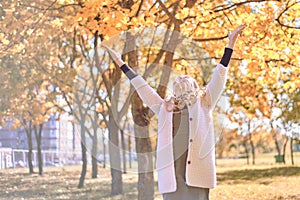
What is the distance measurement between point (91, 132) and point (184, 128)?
3.86 meters

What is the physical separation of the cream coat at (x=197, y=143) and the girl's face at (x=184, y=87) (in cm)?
9

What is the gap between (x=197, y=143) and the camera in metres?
3.73

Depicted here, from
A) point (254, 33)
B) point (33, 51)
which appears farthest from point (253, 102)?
point (254, 33)

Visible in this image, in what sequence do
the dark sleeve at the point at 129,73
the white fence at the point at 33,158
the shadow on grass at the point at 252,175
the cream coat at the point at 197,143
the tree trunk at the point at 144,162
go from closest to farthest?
the cream coat at the point at 197,143
the dark sleeve at the point at 129,73
the tree trunk at the point at 144,162
the shadow on grass at the point at 252,175
the white fence at the point at 33,158

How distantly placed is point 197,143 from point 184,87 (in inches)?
17.5

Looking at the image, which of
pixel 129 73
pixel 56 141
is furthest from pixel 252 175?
pixel 56 141

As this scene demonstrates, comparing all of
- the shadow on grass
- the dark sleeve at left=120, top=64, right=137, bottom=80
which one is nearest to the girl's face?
the dark sleeve at left=120, top=64, right=137, bottom=80

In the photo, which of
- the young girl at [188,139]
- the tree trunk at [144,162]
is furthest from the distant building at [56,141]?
the young girl at [188,139]

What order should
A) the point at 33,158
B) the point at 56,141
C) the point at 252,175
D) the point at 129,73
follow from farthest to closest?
the point at 56,141
the point at 33,158
the point at 252,175
the point at 129,73

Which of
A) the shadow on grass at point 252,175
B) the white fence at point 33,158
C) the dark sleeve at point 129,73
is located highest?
the dark sleeve at point 129,73

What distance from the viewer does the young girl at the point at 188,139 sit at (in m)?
3.77

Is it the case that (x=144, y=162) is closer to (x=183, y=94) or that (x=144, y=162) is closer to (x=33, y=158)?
(x=183, y=94)

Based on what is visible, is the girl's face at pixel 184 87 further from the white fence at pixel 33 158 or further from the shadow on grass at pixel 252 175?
the white fence at pixel 33 158

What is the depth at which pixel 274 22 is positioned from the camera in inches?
314
